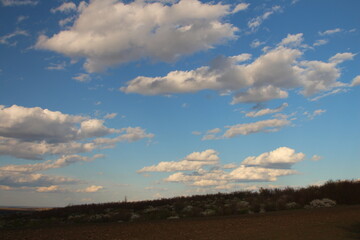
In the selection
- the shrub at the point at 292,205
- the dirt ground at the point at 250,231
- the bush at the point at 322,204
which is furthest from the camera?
the shrub at the point at 292,205

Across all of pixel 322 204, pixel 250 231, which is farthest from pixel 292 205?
pixel 250 231

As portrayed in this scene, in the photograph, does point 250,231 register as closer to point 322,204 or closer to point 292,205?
point 292,205

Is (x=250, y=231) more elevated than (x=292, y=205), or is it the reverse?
(x=292, y=205)

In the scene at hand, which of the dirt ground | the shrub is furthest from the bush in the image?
the dirt ground

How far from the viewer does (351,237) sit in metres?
11.3

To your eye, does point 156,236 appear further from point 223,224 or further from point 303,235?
point 303,235

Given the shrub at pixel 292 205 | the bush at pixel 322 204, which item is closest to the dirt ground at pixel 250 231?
the bush at pixel 322 204

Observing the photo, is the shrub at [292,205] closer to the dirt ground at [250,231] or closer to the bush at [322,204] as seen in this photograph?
the bush at [322,204]

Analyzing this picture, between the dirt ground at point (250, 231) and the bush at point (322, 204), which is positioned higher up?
the bush at point (322, 204)

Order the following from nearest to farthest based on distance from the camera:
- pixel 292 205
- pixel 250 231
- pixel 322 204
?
pixel 250 231, pixel 322 204, pixel 292 205

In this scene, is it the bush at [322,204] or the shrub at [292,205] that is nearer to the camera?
the bush at [322,204]

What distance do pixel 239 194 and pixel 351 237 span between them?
2438 centimetres

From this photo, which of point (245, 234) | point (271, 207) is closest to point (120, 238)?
point (245, 234)

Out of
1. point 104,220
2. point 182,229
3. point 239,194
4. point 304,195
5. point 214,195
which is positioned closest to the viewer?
point 182,229
